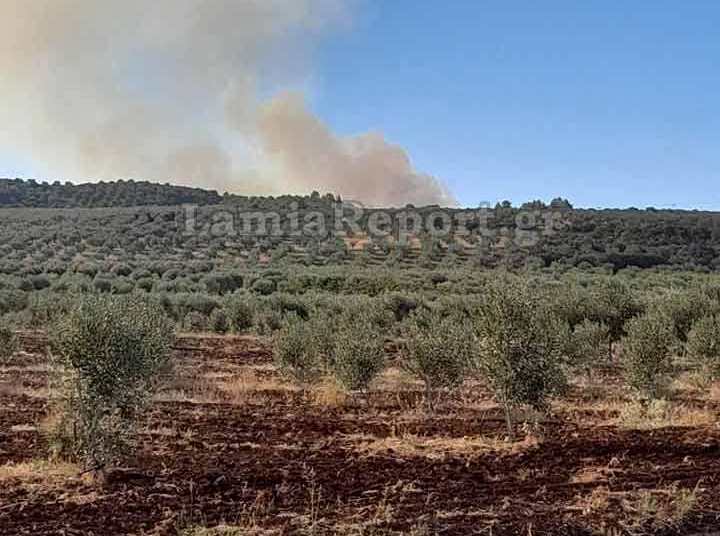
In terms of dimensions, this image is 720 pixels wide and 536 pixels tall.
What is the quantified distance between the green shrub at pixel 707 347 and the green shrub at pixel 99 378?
59.6 feet

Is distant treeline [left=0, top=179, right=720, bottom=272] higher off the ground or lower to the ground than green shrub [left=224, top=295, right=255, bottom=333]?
higher

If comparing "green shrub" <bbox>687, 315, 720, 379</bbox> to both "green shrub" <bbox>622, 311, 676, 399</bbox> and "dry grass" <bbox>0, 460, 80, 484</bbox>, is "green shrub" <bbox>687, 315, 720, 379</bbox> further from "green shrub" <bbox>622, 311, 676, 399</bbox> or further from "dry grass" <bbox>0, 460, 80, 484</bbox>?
"dry grass" <bbox>0, 460, 80, 484</bbox>

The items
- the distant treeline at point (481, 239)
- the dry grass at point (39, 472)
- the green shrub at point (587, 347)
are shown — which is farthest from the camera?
the distant treeline at point (481, 239)

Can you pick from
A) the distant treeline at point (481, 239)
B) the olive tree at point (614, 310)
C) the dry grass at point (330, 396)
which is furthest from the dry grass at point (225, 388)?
the distant treeline at point (481, 239)

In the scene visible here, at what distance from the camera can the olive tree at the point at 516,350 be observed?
52.7 feet

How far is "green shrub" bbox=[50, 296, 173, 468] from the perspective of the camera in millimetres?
12422

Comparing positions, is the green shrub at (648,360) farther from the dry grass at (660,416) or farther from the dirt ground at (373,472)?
the dirt ground at (373,472)

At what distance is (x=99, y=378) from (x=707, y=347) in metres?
19.8

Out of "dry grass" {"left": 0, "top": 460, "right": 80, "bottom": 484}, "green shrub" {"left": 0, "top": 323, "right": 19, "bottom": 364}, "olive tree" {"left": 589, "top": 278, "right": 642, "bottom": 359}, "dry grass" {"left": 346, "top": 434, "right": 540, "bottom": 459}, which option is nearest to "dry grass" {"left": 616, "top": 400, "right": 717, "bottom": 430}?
"dry grass" {"left": 346, "top": 434, "right": 540, "bottom": 459}

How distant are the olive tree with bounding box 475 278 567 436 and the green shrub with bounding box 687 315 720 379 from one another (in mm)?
10083

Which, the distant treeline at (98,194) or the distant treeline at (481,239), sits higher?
the distant treeline at (98,194)

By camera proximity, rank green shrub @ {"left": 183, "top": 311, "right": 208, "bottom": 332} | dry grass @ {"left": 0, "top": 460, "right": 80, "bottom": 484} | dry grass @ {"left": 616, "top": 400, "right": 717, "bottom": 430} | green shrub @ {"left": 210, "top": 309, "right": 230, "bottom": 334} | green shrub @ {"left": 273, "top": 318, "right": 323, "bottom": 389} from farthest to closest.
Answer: green shrub @ {"left": 183, "top": 311, "right": 208, "bottom": 332} < green shrub @ {"left": 210, "top": 309, "right": 230, "bottom": 334} < green shrub @ {"left": 273, "top": 318, "right": 323, "bottom": 389} < dry grass @ {"left": 616, "top": 400, "right": 717, "bottom": 430} < dry grass @ {"left": 0, "top": 460, "right": 80, "bottom": 484}

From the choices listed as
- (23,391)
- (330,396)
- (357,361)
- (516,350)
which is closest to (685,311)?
(357,361)

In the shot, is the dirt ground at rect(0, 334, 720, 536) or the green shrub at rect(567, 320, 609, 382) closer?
the dirt ground at rect(0, 334, 720, 536)
